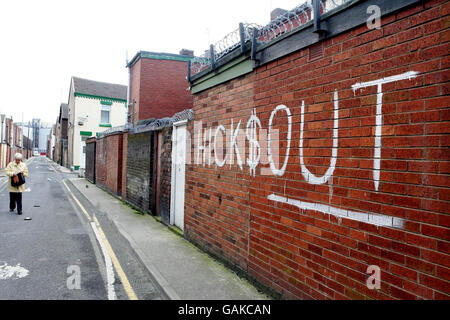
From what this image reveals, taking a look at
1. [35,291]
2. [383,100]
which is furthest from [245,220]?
[35,291]

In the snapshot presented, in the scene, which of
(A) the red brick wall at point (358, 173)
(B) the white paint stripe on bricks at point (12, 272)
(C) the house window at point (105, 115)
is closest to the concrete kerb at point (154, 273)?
(A) the red brick wall at point (358, 173)

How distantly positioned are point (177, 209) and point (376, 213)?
18.2ft

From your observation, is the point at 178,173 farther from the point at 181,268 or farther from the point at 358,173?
the point at 358,173

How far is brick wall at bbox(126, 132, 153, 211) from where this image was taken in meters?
9.74

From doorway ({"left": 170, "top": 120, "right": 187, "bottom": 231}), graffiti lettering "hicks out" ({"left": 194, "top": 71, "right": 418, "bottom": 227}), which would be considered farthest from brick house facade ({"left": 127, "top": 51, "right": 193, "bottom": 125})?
graffiti lettering "hicks out" ({"left": 194, "top": 71, "right": 418, "bottom": 227})

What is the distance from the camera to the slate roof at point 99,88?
109ft

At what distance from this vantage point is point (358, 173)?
2816 millimetres

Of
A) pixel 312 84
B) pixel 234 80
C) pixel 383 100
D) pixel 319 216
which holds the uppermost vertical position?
pixel 234 80

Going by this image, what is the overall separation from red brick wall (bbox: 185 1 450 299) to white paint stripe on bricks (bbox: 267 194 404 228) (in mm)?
16

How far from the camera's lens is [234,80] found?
5.01 metres

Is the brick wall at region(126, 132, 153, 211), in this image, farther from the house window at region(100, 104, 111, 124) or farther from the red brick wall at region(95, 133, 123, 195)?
the house window at region(100, 104, 111, 124)

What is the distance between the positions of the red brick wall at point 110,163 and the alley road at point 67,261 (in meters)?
4.45

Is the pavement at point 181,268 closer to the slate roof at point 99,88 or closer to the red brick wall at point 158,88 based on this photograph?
the red brick wall at point 158,88
